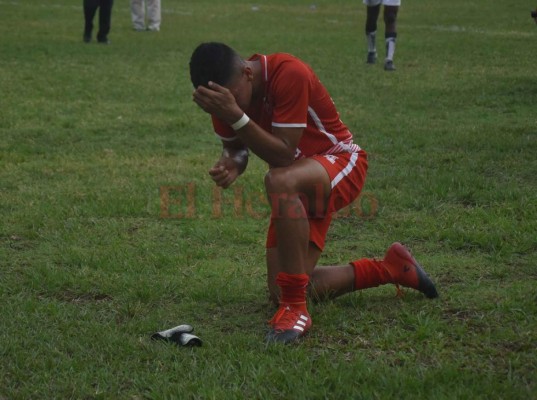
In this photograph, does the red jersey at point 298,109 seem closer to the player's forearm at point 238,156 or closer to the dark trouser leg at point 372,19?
the player's forearm at point 238,156

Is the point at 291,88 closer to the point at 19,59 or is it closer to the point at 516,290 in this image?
the point at 516,290

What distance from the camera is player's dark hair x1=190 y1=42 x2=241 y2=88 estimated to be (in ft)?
13.0

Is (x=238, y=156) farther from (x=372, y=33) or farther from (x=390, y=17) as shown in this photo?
(x=372, y=33)

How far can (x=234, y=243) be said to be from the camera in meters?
5.82

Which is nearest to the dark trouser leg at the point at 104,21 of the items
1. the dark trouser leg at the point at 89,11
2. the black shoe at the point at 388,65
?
the dark trouser leg at the point at 89,11

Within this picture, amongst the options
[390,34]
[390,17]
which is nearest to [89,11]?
[390,17]

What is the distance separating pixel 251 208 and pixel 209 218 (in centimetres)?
38

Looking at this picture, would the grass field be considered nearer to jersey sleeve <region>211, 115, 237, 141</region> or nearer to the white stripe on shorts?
the white stripe on shorts

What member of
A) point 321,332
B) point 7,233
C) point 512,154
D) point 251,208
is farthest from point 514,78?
point 321,332

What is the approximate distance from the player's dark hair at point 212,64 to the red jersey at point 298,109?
0.24 m

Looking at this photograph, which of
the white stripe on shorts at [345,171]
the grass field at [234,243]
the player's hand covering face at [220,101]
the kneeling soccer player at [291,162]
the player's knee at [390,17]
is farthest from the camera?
the player's knee at [390,17]

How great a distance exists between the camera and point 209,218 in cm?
637

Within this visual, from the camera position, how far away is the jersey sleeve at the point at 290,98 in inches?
162

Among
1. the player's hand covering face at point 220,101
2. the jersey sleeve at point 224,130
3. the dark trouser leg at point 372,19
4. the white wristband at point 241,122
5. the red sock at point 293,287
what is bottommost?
the dark trouser leg at point 372,19
